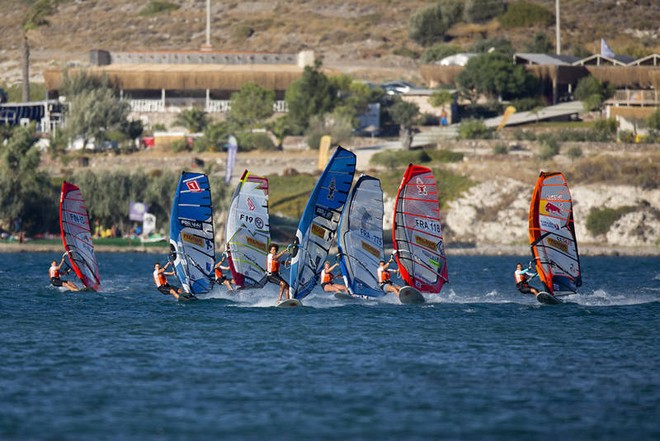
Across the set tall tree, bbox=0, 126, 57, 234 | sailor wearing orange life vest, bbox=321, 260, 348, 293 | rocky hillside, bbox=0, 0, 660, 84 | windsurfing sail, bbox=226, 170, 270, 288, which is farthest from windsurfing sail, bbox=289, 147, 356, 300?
rocky hillside, bbox=0, 0, 660, 84

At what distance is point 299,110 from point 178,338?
70961mm

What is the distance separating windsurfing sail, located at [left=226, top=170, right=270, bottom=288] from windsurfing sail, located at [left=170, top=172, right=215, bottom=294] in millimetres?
780

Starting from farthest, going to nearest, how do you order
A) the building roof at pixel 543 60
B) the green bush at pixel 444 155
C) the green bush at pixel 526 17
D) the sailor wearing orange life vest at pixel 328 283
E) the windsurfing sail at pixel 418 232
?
the green bush at pixel 526 17 < the building roof at pixel 543 60 < the green bush at pixel 444 155 < the sailor wearing orange life vest at pixel 328 283 < the windsurfing sail at pixel 418 232

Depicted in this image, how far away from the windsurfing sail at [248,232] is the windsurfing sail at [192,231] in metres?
0.78

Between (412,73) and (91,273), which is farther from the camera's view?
(412,73)

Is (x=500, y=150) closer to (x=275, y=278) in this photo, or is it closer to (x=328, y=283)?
(x=328, y=283)

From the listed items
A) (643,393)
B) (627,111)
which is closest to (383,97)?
→ (627,111)

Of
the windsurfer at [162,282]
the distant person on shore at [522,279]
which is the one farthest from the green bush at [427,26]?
the windsurfer at [162,282]

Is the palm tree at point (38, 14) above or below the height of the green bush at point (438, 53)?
above

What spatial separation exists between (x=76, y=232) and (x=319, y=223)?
10087 millimetres

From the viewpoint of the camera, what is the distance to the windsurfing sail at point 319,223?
41625 millimetres

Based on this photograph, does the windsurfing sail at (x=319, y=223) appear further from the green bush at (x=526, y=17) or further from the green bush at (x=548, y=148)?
the green bush at (x=526, y=17)

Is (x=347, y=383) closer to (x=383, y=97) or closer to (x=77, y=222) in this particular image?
(x=77, y=222)

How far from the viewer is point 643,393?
2811cm
